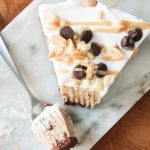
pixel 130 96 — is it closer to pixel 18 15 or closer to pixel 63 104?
pixel 63 104

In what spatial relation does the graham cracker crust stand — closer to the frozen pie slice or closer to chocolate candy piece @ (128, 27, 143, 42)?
the frozen pie slice

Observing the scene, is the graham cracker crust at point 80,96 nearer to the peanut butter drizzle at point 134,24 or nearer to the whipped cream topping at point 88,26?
the whipped cream topping at point 88,26

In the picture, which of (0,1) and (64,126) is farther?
(0,1)

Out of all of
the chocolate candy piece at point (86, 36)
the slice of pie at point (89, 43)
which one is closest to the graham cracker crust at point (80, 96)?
the slice of pie at point (89, 43)

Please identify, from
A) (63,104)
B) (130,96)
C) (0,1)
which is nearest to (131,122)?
(130,96)

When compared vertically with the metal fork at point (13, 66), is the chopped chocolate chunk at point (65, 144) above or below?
below

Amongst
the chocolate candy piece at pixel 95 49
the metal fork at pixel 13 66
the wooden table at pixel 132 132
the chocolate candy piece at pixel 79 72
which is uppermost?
the chocolate candy piece at pixel 95 49
